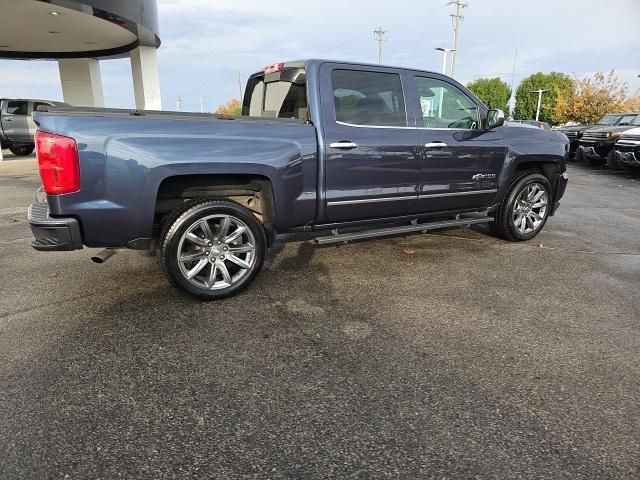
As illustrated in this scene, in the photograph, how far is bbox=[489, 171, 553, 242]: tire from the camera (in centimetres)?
538

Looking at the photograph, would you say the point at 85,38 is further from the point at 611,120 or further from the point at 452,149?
the point at 611,120

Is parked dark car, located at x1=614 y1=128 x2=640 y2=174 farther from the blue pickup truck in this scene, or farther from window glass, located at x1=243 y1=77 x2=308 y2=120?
window glass, located at x1=243 y1=77 x2=308 y2=120

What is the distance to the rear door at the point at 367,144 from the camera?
4.03 meters

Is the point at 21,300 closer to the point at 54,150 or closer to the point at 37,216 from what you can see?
the point at 37,216

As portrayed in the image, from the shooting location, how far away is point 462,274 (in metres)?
4.42

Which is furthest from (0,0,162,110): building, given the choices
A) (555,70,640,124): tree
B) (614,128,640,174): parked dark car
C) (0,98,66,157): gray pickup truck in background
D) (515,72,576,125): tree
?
(515,72,576,125): tree

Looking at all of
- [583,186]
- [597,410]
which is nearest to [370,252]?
[597,410]

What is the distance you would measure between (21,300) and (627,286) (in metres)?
5.24

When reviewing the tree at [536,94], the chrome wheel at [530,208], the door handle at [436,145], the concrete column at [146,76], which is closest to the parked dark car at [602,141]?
the chrome wheel at [530,208]

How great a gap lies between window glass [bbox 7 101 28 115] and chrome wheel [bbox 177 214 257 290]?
16.1 meters

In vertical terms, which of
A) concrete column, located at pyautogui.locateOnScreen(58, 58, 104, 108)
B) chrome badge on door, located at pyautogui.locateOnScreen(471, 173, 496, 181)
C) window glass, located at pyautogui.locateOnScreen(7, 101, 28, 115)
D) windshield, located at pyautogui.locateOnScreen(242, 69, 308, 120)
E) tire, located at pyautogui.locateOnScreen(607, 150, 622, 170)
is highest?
concrete column, located at pyautogui.locateOnScreen(58, 58, 104, 108)

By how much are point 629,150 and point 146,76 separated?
18.2 meters

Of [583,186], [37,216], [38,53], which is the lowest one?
[583,186]

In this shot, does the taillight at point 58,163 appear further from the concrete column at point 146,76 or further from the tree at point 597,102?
the tree at point 597,102
